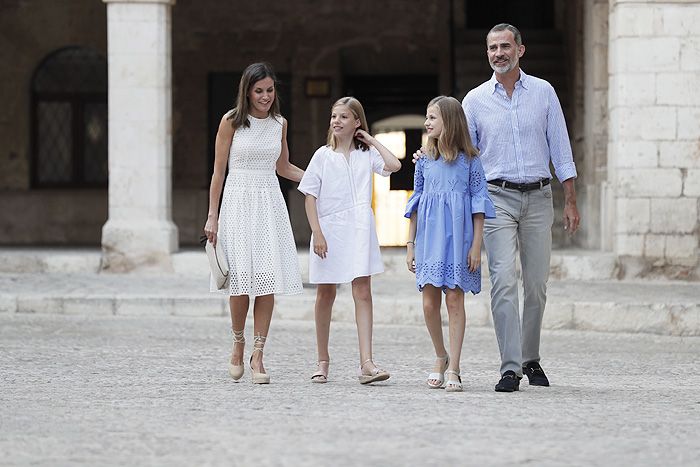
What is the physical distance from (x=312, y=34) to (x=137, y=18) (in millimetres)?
5741

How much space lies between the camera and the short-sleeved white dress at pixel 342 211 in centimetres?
748

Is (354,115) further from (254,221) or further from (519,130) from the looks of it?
(519,130)

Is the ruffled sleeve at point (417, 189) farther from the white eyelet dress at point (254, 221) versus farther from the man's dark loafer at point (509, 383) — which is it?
the man's dark loafer at point (509, 383)

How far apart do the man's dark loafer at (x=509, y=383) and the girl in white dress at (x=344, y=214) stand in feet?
2.50

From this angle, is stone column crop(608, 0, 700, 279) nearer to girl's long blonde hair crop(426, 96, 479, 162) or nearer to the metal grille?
girl's long blonde hair crop(426, 96, 479, 162)

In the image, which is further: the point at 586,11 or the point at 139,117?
the point at 586,11

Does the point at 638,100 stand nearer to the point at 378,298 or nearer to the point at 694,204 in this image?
the point at 694,204

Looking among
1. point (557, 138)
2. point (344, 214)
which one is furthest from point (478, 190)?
point (344, 214)

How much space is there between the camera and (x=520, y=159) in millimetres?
7246

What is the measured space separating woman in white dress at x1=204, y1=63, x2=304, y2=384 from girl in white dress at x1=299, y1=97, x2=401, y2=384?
19 centimetres

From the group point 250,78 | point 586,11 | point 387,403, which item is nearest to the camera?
point 387,403

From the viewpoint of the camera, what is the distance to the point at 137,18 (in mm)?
14234

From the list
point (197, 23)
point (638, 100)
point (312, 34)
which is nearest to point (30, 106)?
point (197, 23)

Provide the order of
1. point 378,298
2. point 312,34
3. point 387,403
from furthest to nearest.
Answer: point 312,34, point 378,298, point 387,403
